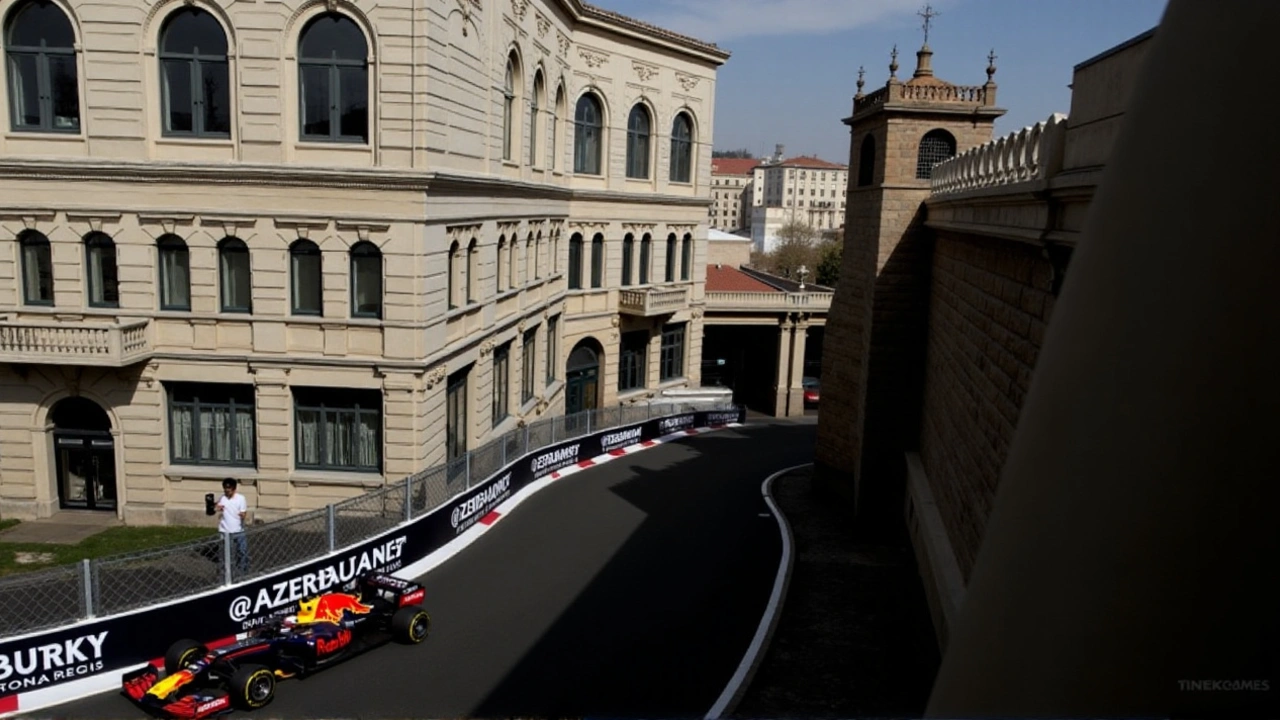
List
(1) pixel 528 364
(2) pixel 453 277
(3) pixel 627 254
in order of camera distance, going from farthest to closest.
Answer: (3) pixel 627 254, (1) pixel 528 364, (2) pixel 453 277

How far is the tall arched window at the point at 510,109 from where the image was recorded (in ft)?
90.7

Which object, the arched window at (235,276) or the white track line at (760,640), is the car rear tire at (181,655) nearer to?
the white track line at (760,640)

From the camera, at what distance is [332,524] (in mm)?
15820

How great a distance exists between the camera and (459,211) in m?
22.8

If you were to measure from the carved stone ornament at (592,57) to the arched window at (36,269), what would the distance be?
21.0 metres

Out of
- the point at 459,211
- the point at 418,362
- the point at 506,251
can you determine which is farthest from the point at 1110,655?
the point at 506,251

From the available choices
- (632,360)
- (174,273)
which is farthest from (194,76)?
(632,360)

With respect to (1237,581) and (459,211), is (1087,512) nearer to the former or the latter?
(1237,581)

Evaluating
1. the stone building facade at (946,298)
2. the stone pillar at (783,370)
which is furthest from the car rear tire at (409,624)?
the stone pillar at (783,370)

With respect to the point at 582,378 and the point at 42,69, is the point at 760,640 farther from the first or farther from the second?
the point at 582,378

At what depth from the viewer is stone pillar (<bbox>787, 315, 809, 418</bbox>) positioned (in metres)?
49.2

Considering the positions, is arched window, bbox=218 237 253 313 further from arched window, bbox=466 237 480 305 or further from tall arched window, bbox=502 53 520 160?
tall arched window, bbox=502 53 520 160

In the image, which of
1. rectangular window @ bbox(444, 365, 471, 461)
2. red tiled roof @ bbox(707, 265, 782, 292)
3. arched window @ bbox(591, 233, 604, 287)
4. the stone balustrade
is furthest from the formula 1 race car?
red tiled roof @ bbox(707, 265, 782, 292)

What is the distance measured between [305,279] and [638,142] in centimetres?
2203
